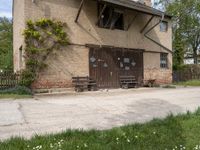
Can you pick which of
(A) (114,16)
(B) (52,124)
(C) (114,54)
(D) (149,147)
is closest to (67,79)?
(C) (114,54)

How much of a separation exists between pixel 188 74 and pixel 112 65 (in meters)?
12.8

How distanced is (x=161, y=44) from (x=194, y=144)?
20.8 meters

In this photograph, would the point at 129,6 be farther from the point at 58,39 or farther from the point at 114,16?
the point at 58,39

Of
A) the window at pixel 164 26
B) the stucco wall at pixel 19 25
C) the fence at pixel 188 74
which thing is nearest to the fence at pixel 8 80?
the stucco wall at pixel 19 25

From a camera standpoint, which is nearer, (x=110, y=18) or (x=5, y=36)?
(x=110, y=18)

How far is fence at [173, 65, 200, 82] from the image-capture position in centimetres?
2947

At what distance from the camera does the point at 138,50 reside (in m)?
23.9

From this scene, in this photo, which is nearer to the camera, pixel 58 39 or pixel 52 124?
pixel 52 124

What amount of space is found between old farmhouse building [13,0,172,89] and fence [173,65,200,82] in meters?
2.73

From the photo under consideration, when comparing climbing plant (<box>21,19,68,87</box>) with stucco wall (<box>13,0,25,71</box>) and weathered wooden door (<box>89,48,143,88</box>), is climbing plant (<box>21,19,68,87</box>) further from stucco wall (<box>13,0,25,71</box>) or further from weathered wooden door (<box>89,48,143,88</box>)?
weathered wooden door (<box>89,48,143,88</box>)

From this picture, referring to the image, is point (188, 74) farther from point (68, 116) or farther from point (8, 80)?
point (68, 116)

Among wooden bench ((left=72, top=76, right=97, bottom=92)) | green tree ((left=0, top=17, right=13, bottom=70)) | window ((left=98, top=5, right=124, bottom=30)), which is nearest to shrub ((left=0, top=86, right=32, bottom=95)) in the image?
wooden bench ((left=72, top=76, right=97, bottom=92))

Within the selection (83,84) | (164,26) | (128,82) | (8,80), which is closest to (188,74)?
(164,26)

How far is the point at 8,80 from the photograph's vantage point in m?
16.5
